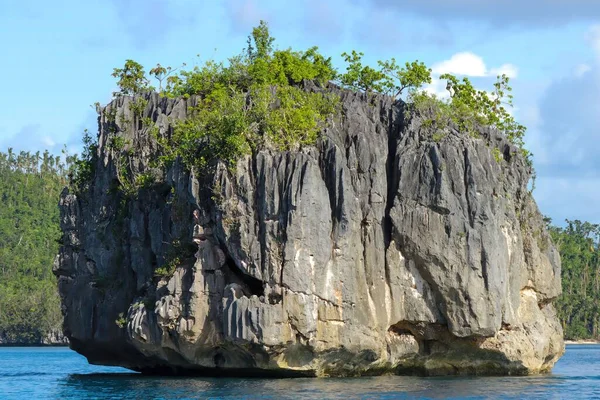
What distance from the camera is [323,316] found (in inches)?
1409

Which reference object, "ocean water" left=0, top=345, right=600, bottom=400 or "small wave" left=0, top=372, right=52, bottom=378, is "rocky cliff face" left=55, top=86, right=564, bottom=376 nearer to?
"ocean water" left=0, top=345, right=600, bottom=400

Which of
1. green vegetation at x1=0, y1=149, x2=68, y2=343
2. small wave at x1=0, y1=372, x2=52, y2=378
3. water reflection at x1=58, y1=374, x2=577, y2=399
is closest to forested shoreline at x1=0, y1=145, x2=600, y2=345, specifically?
green vegetation at x1=0, y1=149, x2=68, y2=343

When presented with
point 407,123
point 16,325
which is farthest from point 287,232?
point 16,325

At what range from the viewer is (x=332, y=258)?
36.3 meters

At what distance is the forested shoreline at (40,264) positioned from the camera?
106 m

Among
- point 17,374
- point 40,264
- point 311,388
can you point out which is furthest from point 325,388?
point 40,264

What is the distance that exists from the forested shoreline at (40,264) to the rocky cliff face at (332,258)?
6171 centimetres

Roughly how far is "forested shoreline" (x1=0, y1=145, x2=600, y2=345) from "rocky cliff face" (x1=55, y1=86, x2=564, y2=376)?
61709 mm

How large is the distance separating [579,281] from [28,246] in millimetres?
58831

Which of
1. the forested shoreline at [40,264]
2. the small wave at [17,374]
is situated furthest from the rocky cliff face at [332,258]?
the forested shoreline at [40,264]

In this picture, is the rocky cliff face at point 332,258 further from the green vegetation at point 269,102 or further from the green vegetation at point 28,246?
the green vegetation at point 28,246

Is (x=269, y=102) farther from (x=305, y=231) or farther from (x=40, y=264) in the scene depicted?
(x=40, y=264)

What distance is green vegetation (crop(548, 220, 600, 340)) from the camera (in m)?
110

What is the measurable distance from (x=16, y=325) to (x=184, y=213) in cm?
7328
